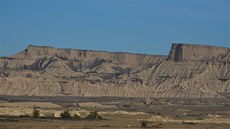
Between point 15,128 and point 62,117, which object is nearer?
point 15,128

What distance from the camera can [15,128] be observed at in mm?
67250

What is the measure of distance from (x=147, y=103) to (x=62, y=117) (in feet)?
287

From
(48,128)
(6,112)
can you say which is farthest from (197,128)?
(6,112)

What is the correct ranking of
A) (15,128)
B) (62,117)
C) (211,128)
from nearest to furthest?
(15,128), (211,128), (62,117)

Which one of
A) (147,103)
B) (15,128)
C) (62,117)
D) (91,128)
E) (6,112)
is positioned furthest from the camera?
(147,103)

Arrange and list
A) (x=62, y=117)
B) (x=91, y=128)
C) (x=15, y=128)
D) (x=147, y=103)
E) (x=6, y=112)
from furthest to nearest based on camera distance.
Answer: (x=147, y=103) → (x=6, y=112) → (x=62, y=117) → (x=91, y=128) → (x=15, y=128)

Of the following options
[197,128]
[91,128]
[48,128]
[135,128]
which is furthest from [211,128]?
[48,128]

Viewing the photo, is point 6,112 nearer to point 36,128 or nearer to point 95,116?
point 95,116

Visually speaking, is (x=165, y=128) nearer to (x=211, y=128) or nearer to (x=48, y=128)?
(x=211, y=128)

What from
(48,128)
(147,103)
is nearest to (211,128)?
(48,128)

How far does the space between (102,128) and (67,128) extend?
4.33 m

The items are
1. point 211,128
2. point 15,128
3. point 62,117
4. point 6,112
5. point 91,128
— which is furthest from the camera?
point 6,112

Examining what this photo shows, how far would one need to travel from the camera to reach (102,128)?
7256 centimetres

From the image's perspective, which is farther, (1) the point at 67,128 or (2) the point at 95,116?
(2) the point at 95,116
